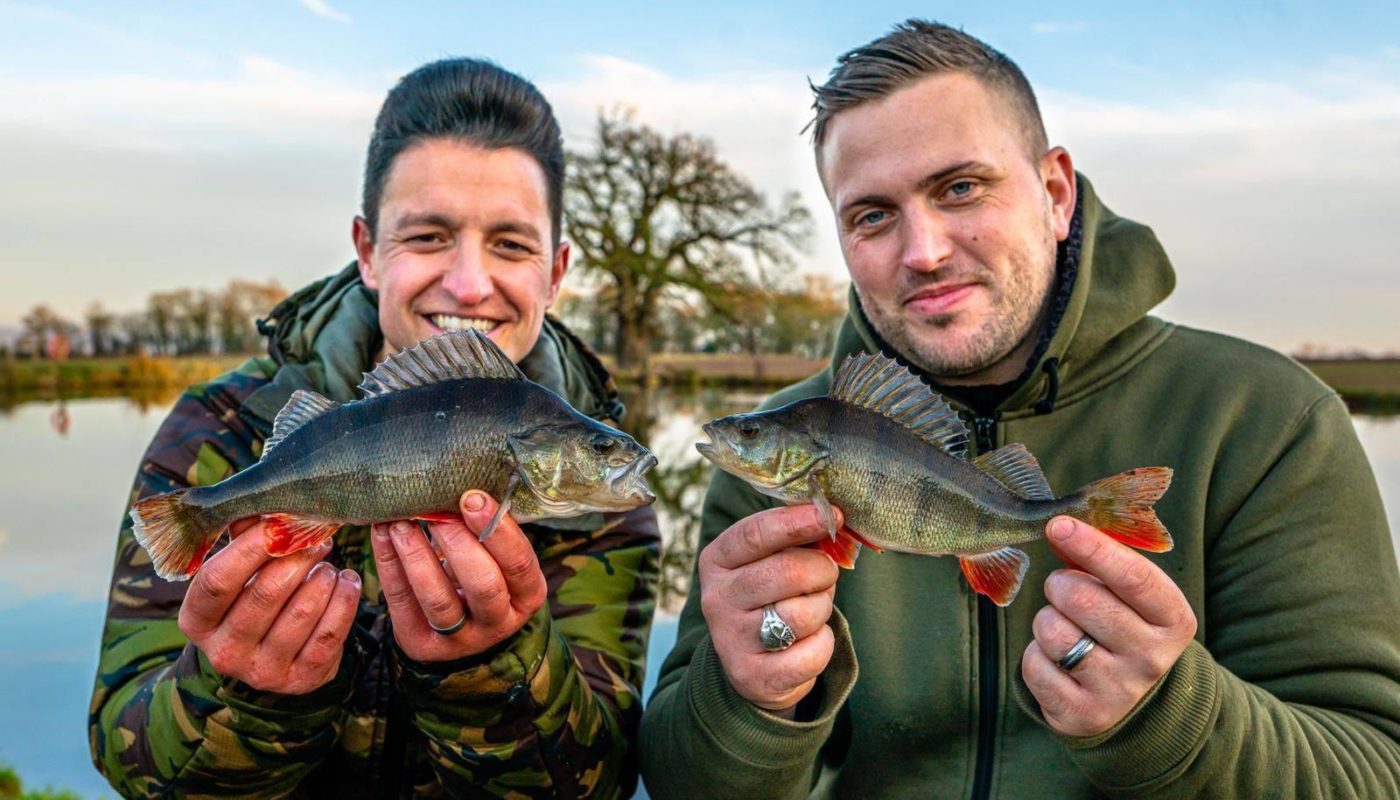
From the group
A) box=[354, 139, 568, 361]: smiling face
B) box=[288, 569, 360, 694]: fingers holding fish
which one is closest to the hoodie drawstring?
box=[354, 139, 568, 361]: smiling face

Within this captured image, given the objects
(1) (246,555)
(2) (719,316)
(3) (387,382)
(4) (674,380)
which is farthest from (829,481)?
(4) (674,380)

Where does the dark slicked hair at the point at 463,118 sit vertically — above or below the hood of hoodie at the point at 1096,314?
above

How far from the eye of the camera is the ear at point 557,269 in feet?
11.8

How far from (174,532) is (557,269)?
1674 millimetres

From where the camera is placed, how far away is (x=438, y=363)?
258 centimetres

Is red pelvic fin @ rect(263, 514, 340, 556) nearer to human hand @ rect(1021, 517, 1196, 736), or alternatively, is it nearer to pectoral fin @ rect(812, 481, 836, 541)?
Result: pectoral fin @ rect(812, 481, 836, 541)

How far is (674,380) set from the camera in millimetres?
37531

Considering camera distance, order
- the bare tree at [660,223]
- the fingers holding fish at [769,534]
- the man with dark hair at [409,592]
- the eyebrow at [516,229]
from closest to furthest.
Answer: the fingers holding fish at [769,534] → the man with dark hair at [409,592] → the eyebrow at [516,229] → the bare tree at [660,223]

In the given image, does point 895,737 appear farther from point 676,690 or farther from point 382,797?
point 382,797

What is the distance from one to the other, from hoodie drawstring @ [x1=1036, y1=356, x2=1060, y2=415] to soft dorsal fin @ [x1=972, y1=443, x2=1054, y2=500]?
749 millimetres

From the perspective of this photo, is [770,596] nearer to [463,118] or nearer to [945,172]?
[945,172]

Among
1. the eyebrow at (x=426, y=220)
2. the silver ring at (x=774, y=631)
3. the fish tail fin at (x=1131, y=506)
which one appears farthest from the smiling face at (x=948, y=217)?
the eyebrow at (x=426, y=220)

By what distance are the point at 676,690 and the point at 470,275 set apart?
1.52 m

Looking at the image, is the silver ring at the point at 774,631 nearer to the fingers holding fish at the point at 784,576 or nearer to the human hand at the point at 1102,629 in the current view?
the fingers holding fish at the point at 784,576
